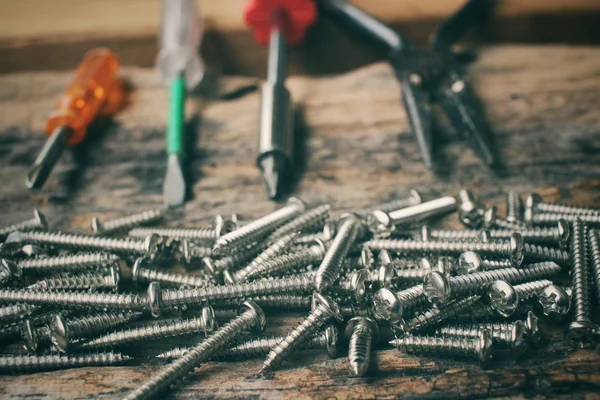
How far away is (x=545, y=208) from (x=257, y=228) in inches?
42.6

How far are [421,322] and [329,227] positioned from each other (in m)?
0.47

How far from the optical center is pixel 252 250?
1844mm

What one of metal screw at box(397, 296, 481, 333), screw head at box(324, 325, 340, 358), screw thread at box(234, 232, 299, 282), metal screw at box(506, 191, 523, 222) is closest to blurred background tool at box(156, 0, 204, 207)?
screw thread at box(234, 232, 299, 282)

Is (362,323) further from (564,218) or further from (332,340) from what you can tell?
(564,218)

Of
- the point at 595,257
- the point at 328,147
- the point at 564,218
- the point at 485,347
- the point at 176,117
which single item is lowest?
the point at 485,347

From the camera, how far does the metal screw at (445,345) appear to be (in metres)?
1.43

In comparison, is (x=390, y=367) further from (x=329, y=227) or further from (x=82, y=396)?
(x=82, y=396)

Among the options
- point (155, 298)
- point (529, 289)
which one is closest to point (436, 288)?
point (529, 289)

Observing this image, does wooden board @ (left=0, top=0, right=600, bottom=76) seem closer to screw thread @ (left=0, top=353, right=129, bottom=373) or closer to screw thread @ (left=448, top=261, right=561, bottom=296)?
screw thread @ (left=448, top=261, right=561, bottom=296)

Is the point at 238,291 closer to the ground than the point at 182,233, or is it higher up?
closer to the ground

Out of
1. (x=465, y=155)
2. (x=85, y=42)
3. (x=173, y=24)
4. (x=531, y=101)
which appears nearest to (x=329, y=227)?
(x=465, y=155)

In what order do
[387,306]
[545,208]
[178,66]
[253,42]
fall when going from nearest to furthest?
1. [387,306]
2. [545,208]
3. [178,66]
4. [253,42]

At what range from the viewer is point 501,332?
4.91 feet

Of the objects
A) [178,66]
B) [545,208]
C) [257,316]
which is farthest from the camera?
[178,66]
